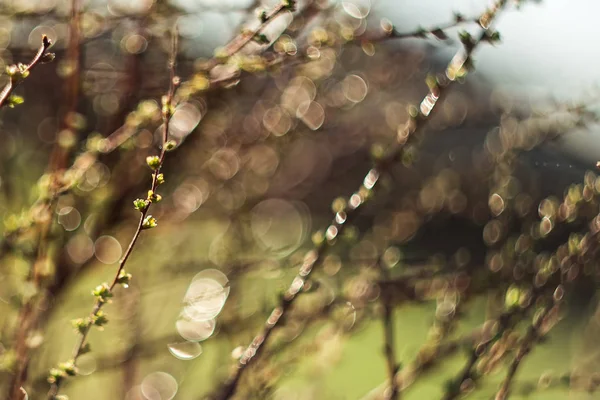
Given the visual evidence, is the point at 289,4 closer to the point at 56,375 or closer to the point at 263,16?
the point at 263,16

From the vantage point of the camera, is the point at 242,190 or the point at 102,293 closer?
the point at 102,293

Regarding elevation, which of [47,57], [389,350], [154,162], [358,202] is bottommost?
[389,350]

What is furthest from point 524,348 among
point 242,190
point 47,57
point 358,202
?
point 242,190

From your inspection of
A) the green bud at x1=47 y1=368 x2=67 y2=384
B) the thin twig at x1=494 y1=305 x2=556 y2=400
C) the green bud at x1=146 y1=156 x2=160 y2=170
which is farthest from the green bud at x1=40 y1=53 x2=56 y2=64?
the thin twig at x1=494 y1=305 x2=556 y2=400

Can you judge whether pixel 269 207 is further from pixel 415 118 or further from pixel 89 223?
pixel 415 118

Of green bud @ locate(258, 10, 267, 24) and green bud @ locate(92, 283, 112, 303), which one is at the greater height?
green bud @ locate(258, 10, 267, 24)

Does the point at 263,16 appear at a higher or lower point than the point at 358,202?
higher

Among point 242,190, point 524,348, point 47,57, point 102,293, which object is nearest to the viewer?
point 47,57

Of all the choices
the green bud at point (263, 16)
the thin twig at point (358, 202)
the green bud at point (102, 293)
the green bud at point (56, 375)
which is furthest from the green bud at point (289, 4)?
the green bud at point (56, 375)

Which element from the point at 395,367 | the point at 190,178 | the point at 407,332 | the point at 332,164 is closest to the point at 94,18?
the point at 190,178

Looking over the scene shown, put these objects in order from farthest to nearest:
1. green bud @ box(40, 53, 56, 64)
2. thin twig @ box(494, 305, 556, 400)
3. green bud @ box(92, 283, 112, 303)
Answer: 1. thin twig @ box(494, 305, 556, 400)
2. green bud @ box(92, 283, 112, 303)
3. green bud @ box(40, 53, 56, 64)

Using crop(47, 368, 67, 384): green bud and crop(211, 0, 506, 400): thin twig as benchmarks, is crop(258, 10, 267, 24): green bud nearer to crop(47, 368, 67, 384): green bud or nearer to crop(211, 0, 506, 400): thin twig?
crop(211, 0, 506, 400): thin twig
